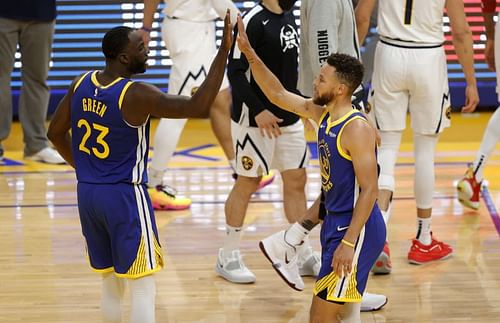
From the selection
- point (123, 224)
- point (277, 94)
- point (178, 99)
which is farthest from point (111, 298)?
point (277, 94)

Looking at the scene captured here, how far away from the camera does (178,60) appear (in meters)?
7.04

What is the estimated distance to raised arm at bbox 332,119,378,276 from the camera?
13.5ft

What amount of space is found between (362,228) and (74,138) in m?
1.29

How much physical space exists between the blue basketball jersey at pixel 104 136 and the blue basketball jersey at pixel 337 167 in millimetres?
780

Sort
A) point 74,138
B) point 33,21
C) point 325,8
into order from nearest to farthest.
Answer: point 74,138 < point 325,8 < point 33,21

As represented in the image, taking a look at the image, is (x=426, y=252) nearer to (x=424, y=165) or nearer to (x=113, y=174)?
(x=424, y=165)

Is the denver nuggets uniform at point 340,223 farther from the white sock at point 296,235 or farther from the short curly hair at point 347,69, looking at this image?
the white sock at point 296,235

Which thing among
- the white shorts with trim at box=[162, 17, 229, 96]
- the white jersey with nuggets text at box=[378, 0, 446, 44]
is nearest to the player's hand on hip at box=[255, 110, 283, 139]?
the white jersey with nuggets text at box=[378, 0, 446, 44]

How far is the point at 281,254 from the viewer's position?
4.98 meters

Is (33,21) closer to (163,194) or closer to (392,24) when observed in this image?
(163,194)

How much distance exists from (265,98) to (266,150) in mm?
292

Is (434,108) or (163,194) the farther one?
(163,194)

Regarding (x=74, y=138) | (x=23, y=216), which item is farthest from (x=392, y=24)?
(x=23, y=216)

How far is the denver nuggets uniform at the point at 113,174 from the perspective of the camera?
13.3 feet
